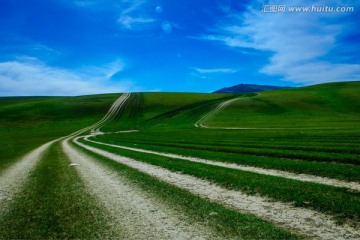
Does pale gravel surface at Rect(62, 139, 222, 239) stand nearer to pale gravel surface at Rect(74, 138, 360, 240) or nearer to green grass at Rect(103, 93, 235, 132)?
pale gravel surface at Rect(74, 138, 360, 240)

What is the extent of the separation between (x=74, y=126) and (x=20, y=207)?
10090 cm

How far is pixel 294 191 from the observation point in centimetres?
1377

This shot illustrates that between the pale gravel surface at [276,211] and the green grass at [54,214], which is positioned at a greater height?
the pale gravel surface at [276,211]

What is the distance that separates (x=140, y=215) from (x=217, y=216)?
10.6ft

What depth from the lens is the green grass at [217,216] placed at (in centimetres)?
927

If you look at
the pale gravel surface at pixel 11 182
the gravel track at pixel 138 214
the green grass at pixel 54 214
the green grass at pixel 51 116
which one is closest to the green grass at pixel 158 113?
the green grass at pixel 51 116

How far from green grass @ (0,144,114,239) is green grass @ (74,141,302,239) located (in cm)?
338

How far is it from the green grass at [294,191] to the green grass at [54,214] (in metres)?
7.79

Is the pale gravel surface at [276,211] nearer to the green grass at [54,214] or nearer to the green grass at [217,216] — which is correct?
the green grass at [217,216]

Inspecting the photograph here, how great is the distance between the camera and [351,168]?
1823 centimetres

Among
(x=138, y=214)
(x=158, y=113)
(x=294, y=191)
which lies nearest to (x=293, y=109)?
(x=158, y=113)

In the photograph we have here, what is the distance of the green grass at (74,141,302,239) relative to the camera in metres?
9.27

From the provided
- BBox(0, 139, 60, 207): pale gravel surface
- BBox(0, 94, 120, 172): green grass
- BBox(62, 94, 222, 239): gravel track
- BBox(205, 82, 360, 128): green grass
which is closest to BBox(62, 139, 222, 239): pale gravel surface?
BBox(62, 94, 222, 239): gravel track

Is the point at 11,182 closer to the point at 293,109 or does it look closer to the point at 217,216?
the point at 217,216
